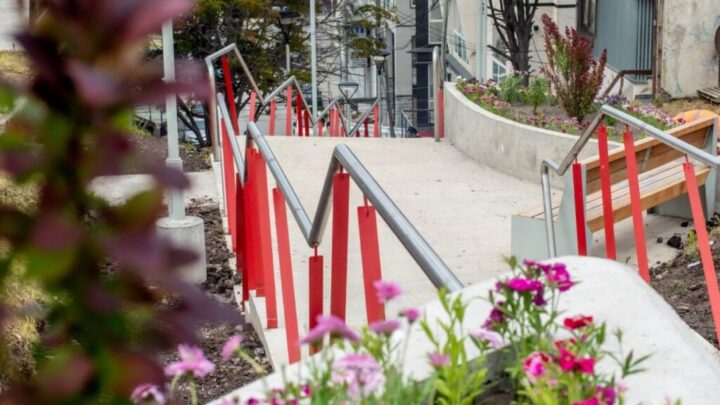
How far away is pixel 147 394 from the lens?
161 cm

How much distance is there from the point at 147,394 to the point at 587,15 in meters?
21.3

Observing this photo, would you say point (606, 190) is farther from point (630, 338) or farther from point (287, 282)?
point (630, 338)

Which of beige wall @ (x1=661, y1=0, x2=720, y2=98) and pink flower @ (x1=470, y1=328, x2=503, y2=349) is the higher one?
pink flower @ (x1=470, y1=328, x2=503, y2=349)

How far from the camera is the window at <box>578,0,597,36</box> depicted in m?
21.5

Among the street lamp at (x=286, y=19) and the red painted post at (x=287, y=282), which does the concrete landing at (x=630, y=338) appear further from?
the street lamp at (x=286, y=19)

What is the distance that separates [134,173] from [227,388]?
11.9 feet

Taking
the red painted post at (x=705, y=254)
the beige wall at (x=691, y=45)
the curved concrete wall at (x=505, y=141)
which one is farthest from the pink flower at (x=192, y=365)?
the beige wall at (x=691, y=45)

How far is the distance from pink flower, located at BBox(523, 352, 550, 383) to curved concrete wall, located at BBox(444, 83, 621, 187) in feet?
21.5

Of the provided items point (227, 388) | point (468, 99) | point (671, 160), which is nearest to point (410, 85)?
point (468, 99)

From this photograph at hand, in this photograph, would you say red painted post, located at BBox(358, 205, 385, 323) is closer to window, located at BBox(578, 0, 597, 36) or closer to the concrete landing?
the concrete landing

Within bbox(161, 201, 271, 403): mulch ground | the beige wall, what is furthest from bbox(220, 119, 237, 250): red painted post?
the beige wall

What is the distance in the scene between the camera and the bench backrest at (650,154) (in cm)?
661

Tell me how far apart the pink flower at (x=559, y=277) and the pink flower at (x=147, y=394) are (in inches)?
30.7

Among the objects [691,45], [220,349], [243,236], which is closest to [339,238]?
[220,349]
